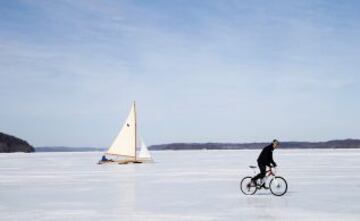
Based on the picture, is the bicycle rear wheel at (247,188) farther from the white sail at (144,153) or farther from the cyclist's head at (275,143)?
the white sail at (144,153)

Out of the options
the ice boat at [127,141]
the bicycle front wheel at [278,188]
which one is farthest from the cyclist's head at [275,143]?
the ice boat at [127,141]

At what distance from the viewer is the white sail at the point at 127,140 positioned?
63.6 m

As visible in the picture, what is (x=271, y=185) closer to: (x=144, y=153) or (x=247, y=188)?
(x=247, y=188)

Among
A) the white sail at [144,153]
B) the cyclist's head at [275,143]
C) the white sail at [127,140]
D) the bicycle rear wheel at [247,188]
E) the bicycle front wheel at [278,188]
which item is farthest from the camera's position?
the white sail at [144,153]

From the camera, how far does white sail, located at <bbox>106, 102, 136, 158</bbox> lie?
63562mm

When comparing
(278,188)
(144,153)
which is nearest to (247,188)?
(278,188)

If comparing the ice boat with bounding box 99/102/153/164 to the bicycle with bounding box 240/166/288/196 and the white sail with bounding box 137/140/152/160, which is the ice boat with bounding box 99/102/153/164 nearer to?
the white sail with bounding box 137/140/152/160

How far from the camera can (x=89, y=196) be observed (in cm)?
2106

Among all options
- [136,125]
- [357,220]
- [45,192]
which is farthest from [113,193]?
[136,125]

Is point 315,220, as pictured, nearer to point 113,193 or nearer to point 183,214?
point 183,214

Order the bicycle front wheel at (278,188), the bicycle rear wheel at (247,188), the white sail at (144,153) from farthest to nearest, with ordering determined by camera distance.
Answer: the white sail at (144,153) < the bicycle rear wheel at (247,188) < the bicycle front wheel at (278,188)

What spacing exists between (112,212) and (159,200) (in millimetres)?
3848

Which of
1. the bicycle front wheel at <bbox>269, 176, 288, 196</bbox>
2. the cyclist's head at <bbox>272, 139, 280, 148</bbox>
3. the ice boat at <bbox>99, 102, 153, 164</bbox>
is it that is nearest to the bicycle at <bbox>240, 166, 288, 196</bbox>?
the bicycle front wheel at <bbox>269, 176, 288, 196</bbox>

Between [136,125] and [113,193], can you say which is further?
[136,125]
